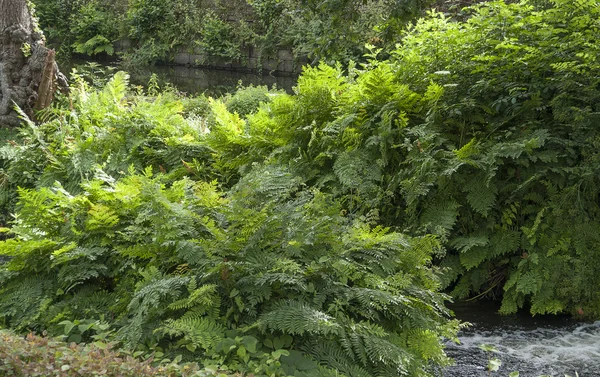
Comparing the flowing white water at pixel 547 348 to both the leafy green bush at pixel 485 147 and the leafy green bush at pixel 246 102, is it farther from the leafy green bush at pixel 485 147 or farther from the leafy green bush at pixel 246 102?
the leafy green bush at pixel 246 102

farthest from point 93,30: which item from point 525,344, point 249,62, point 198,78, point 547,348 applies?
point 547,348

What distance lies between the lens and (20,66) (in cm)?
923

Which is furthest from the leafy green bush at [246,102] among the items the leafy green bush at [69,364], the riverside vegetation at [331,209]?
the leafy green bush at [69,364]

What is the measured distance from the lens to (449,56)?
6.95 meters

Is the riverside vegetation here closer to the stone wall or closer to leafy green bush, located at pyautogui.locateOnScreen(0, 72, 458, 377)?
leafy green bush, located at pyautogui.locateOnScreen(0, 72, 458, 377)

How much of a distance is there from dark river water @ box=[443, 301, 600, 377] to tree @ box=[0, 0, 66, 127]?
605 centimetres

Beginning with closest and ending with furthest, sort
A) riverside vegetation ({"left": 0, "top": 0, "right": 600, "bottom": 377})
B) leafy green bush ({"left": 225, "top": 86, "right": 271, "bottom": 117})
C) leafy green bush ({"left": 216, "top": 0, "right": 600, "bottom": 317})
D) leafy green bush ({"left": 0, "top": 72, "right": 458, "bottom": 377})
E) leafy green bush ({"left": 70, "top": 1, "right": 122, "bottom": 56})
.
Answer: leafy green bush ({"left": 0, "top": 72, "right": 458, "bottom": 377}) → riverside vegetation ({"left": 0, "top": 0, "right": 600, "bottom": 377}) → leafy green bush ({"left": 216, "top": 0, "right": 600, "bottom": 317}) → leafy green bush ({"left": 225, "top": 86, "right": 271, "bottom": 117}) → leafy green bush ({"left": 70, "top": 1, "right": 122, "bottom": 56})

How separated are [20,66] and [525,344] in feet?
23.8

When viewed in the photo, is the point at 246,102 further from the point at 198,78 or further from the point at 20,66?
the point at 198,78

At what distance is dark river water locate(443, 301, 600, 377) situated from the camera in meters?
5.09

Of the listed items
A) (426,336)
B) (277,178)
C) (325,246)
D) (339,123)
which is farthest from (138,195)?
(339,123)

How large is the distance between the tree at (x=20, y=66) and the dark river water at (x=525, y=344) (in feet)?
19.9

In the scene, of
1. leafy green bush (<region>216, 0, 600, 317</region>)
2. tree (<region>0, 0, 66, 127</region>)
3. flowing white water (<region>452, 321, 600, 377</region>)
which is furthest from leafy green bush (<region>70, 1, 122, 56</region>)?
flowing white water (<region>452, 321, 600, 377</region>)

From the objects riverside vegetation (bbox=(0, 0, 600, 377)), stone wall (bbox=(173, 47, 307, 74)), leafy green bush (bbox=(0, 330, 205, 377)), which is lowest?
A: leafy green bush (bbox=(0, 330, 205, 377))
